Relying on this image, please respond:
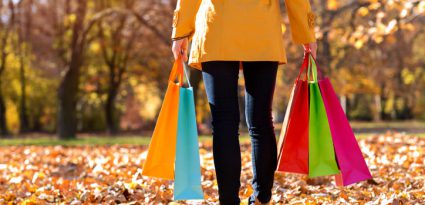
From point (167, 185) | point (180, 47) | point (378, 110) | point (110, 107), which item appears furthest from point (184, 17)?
point (378, 110)

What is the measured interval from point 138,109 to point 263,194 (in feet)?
129

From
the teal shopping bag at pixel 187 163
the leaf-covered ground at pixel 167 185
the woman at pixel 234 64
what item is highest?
the woman at pixel 234 64

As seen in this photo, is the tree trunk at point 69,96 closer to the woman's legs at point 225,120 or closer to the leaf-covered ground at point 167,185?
the leaf-covered ground at point 167,185

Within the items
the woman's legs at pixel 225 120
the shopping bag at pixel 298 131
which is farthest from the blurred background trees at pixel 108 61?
the woman's legs at pixel 225 120

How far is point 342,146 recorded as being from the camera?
3863mm

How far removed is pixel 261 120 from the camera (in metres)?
3.48

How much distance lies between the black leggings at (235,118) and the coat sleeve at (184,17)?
30 cm

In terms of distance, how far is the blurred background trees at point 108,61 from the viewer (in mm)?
21062

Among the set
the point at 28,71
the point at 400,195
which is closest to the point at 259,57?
the point at 400,195

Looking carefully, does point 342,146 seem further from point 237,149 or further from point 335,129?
point 237,149

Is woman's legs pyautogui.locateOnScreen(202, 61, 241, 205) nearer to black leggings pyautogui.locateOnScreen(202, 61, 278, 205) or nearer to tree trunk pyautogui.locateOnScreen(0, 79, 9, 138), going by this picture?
black leggings pyautogui.locateOnScreen(202, 61, 278, 205)

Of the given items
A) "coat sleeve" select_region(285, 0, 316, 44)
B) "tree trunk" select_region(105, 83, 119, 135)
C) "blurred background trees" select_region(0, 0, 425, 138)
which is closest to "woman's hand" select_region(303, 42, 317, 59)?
"coat sleeve" select_region(285, 0, 316, 44)

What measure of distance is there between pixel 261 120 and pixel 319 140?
0.56m

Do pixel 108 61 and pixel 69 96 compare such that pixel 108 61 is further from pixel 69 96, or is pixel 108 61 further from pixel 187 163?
pixel 187 163
